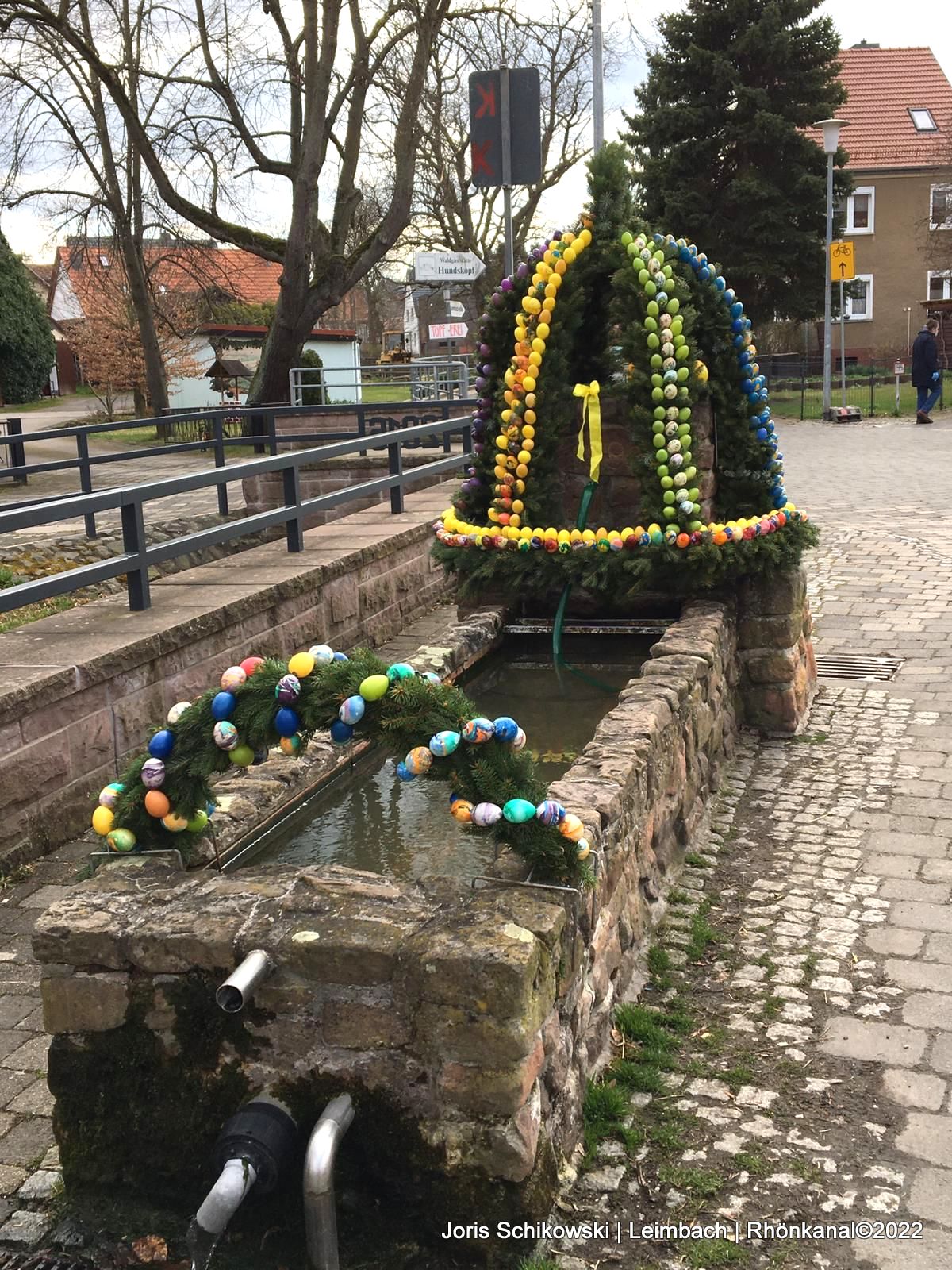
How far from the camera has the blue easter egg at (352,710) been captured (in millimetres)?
2965

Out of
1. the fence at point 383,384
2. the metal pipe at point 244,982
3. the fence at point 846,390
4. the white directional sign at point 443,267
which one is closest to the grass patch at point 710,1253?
the metal pipe at point 244,982

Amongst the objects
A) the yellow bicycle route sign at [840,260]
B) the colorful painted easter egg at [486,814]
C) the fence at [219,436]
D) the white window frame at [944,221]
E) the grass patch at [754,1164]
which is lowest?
the grass patch at [754,1164]

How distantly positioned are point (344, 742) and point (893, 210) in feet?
140

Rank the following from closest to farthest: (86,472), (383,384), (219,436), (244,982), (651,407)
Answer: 1. (244,982)
2. (651,407)
3. (86,472)
4. (219,436)
5. (383,384)

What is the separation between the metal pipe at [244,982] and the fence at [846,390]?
2435 centimetres

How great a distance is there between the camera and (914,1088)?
131 inches

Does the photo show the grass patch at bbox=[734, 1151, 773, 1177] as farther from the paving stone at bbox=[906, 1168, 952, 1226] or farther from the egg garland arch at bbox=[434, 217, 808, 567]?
the egg garland arch at bbox=[434, 217, 808, 567]

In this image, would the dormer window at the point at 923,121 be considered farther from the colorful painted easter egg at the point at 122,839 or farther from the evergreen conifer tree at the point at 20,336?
the colorful painted easter egg at the point at 122,839

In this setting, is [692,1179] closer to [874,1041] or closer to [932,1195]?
[932,1195]

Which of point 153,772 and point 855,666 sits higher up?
point 153,772

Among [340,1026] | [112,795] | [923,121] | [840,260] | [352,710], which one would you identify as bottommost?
[340,1026]

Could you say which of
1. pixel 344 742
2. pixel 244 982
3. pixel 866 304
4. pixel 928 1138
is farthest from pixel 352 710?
pixel 866 304

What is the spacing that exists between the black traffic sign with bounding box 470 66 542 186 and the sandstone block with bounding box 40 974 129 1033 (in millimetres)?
6523

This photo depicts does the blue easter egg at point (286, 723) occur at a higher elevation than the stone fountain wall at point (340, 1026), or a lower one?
higher
